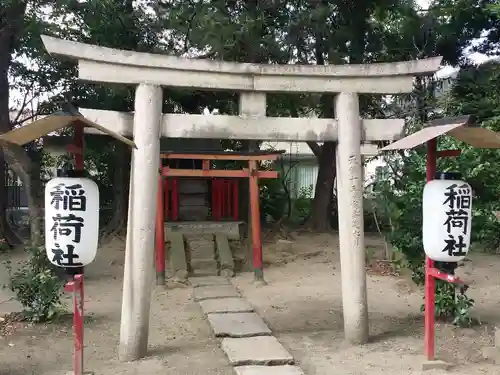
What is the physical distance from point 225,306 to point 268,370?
2.77 m

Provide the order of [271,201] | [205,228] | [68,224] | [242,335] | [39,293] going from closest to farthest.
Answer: [68,224], [242,335], [39,293], [205,228], [271,201]

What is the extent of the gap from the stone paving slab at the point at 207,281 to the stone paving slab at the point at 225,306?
1340mm

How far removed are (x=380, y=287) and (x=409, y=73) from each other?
14.8 ft

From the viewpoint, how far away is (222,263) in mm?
10695

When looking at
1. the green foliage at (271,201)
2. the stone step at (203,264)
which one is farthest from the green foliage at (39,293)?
the green foliage at (271,201)

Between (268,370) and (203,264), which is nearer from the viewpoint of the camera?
(268,370)

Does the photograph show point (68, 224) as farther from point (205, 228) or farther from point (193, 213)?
point (193, 213)

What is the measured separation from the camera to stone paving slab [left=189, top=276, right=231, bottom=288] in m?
9.43

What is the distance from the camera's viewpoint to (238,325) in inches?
254

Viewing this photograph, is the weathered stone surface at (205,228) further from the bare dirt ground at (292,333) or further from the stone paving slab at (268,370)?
the stone paving slab at (268,370)

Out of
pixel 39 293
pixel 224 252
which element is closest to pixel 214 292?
pixel 224 252

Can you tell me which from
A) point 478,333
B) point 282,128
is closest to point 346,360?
point 478,333

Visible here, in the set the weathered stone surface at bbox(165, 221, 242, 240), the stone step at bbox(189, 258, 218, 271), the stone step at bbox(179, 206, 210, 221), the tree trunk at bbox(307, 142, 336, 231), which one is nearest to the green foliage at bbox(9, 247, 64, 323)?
the stone step at bbox(189, 258, 218, 271)

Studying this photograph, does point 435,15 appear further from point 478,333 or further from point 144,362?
point 144,362
